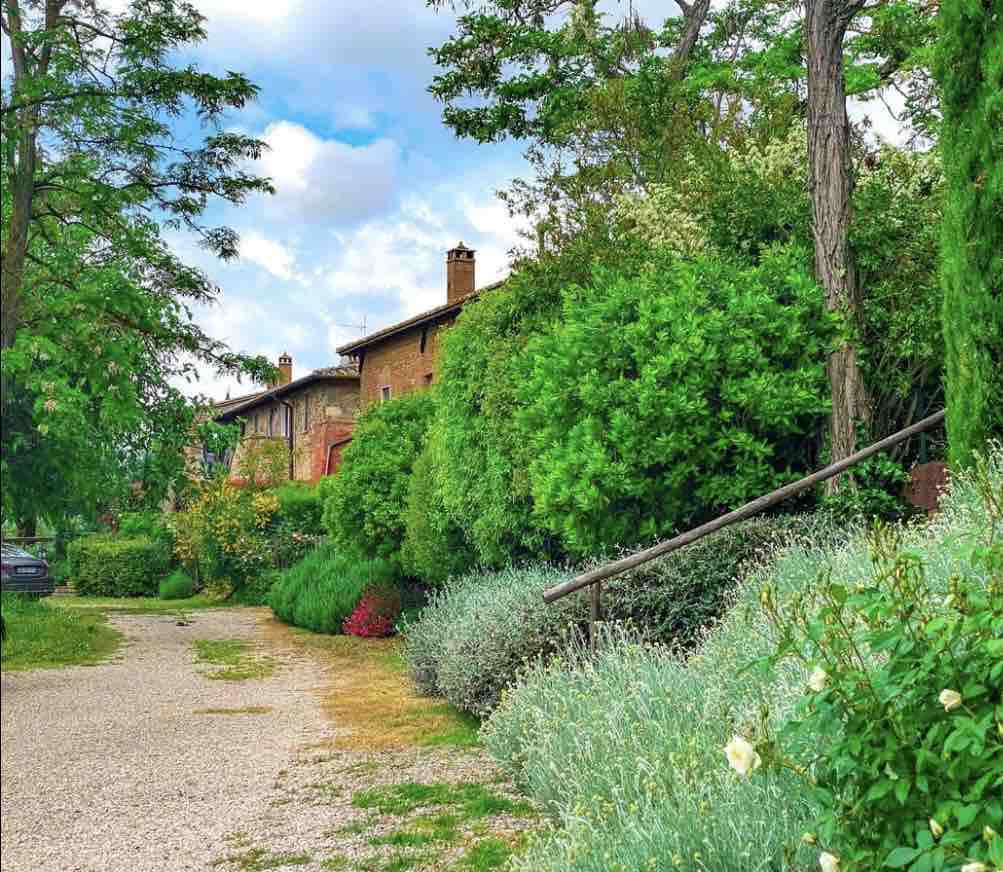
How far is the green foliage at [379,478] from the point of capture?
13.9 metres

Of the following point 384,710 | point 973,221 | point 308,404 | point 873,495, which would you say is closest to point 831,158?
point 973,221

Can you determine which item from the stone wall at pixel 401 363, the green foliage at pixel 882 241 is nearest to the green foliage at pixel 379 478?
the green foliage at pixel 882 241

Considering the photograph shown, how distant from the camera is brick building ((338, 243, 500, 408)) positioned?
24.7 meters

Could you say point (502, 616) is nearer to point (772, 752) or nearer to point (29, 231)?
point (772, 752)

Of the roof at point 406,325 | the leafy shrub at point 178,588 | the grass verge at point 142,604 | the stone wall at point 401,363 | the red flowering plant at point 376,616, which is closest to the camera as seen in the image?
the red flowering plant at point 376,616

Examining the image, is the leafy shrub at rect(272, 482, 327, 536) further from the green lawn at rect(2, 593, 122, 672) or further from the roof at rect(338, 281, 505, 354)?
the green lawn at rect(2, 593, 122, 672)

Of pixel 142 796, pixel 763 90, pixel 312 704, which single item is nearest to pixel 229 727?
pixel 312 704

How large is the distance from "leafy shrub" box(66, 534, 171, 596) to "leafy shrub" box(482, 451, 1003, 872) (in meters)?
18.3

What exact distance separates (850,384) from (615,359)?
6.14 ft

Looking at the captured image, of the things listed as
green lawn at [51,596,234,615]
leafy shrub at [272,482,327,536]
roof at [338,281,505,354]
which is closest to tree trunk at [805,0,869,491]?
roof at [338,281,505,354]

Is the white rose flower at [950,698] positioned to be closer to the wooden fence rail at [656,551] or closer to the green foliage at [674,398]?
the wooden fence rail at [656,551]

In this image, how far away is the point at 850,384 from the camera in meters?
7.98

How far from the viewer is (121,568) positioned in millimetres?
23094

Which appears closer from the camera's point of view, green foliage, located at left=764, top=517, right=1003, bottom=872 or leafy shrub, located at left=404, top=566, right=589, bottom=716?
green foliage, located at left=764, top=517, right=1003, bottom=872
